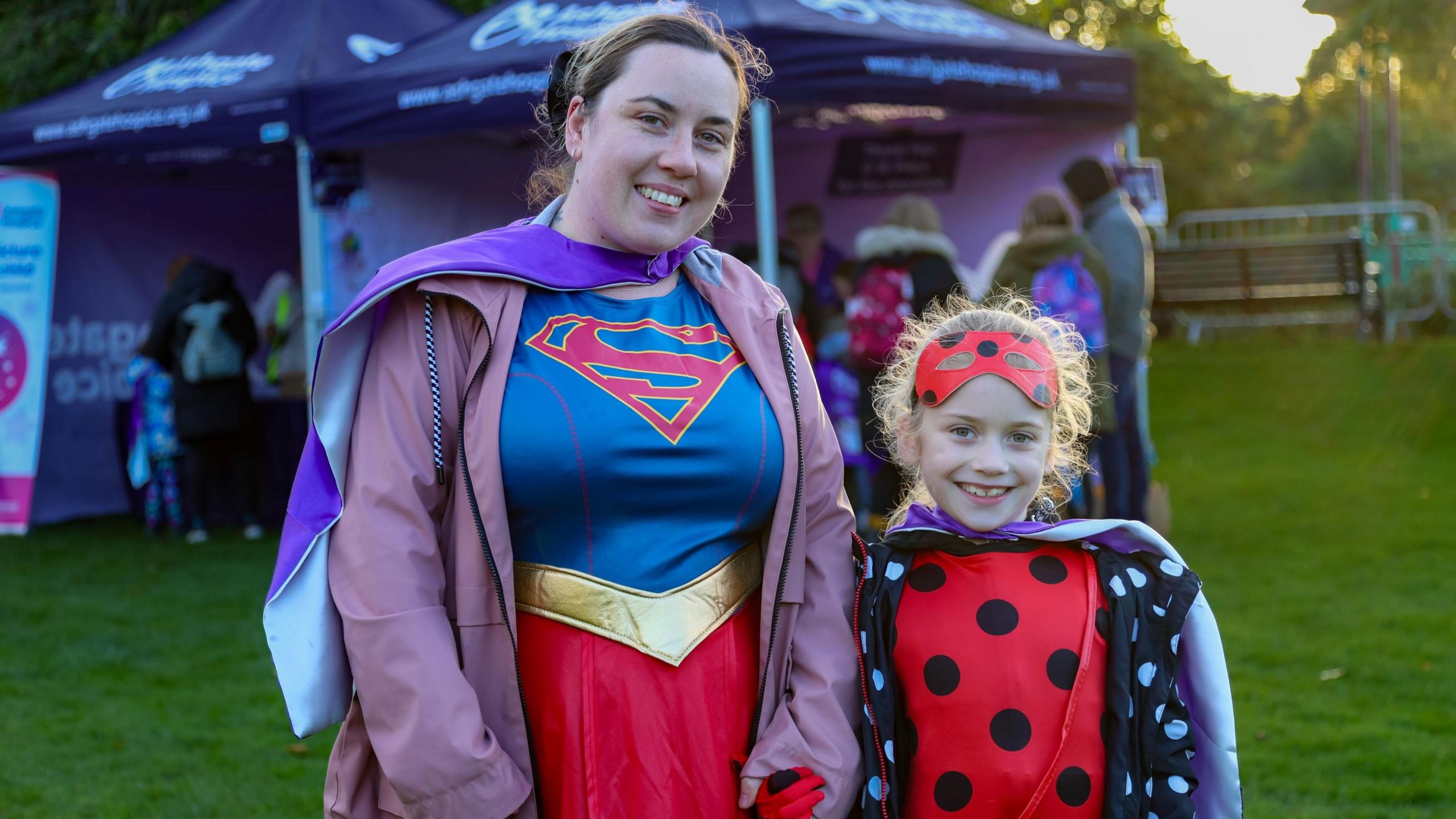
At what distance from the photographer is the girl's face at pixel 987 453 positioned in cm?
210

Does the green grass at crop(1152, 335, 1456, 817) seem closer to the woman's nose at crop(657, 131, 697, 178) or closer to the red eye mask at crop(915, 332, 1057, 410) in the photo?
the red eye mask at crop(915, 332, 1057, 410)

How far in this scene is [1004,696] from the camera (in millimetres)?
1995

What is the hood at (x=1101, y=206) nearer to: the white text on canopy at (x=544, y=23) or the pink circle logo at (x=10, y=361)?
the white text on canopy at (x=544, y=23)

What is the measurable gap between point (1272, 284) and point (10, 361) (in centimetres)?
1310

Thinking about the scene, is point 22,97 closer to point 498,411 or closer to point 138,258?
point 138,258

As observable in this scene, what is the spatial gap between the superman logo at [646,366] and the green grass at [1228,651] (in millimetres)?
2501

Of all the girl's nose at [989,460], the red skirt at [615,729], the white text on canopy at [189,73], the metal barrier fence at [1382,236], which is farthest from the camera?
the metal barrier fence at [1382,236]

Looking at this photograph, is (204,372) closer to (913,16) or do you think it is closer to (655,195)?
(913,16)

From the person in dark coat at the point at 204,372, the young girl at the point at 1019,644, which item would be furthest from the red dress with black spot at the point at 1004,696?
the person in dark coat at the point at 204,372

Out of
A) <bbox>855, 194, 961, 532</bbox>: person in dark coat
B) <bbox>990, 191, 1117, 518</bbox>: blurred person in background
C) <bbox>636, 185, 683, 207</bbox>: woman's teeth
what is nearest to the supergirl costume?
<bbox>636, 185, 683, 207</bbox>: woman's teeth

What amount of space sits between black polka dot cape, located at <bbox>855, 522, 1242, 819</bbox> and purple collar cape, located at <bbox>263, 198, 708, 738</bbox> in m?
0.76

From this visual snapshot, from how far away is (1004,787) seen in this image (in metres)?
1.97

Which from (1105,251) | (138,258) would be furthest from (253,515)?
(1105,251)

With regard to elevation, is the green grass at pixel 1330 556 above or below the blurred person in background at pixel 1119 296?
below
